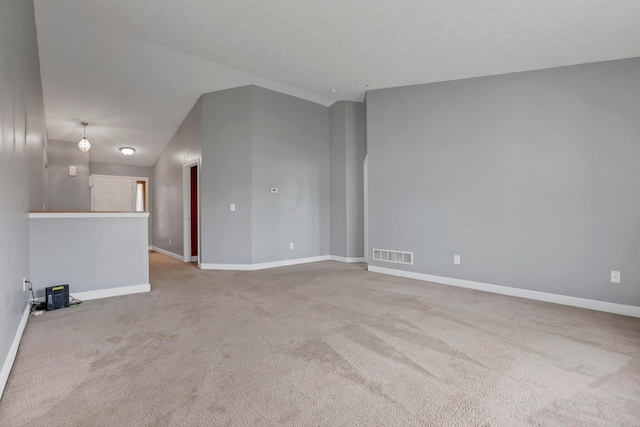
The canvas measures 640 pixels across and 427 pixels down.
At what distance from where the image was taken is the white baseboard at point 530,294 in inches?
123

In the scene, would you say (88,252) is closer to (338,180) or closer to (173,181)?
(173,181)

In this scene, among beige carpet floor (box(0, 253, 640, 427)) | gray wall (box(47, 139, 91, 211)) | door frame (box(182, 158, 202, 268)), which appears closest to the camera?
beige carpet floor (box(0, 253, 640, 427))

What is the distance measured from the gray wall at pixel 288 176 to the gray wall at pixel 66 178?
5.43 meters

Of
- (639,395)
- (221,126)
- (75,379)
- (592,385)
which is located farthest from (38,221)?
(639,395)

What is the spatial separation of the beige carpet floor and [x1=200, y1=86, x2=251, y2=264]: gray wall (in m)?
1.88

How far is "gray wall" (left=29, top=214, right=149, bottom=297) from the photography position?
3.21 metres

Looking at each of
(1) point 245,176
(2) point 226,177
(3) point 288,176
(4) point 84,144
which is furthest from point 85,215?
(4) point 84,144

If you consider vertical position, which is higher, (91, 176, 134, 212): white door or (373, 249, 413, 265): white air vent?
(91, 176, 134, 212): white door

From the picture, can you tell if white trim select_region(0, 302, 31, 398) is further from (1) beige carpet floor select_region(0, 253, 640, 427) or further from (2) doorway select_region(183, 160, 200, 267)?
(2) doorway select_region(183, 160, 200, 267)

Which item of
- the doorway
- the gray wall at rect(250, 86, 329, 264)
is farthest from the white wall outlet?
the doorway

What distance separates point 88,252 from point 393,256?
4052 millimetres

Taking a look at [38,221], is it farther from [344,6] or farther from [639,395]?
[639,395]

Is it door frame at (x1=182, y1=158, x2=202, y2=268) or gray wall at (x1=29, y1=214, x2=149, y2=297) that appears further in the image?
door frame at (x1=182, y1=158, x2=202, y2=268)

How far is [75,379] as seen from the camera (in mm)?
1848
